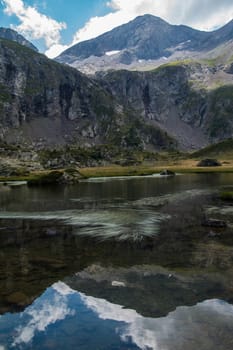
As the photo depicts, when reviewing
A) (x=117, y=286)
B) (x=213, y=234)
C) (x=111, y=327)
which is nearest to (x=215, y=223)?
(x=213, y=234)

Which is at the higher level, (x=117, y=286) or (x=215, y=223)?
(x=117, y=286)

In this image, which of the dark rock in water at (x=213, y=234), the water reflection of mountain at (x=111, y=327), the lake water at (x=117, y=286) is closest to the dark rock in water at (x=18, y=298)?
the lake water at (x=117, y=286)

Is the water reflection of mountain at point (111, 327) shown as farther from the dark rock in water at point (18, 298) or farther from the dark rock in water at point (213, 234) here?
the dark rock in water at point (213, 234)

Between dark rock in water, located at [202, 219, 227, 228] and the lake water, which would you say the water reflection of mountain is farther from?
dark rock in water, located at [202, 219, 227, 228]

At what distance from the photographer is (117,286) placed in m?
23.5

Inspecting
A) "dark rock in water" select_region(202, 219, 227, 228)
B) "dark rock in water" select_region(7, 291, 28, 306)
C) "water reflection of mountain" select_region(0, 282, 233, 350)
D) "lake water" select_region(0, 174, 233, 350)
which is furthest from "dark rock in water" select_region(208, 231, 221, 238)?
"dark rock in water" select_region(7, 291, 28, 306)

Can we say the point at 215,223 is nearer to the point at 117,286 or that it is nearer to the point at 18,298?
the point at 117,286

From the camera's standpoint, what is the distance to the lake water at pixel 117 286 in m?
16.8

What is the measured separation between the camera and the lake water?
663 inches

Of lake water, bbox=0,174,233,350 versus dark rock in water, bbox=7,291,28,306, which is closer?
lake water, bbox=0,174,233,350

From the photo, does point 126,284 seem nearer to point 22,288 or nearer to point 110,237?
point 22,288

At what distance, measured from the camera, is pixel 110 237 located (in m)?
38.6

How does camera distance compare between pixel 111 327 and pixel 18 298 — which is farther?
pixel 18 298

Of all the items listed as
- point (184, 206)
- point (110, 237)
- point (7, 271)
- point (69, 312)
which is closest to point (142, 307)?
point (69, 312)
